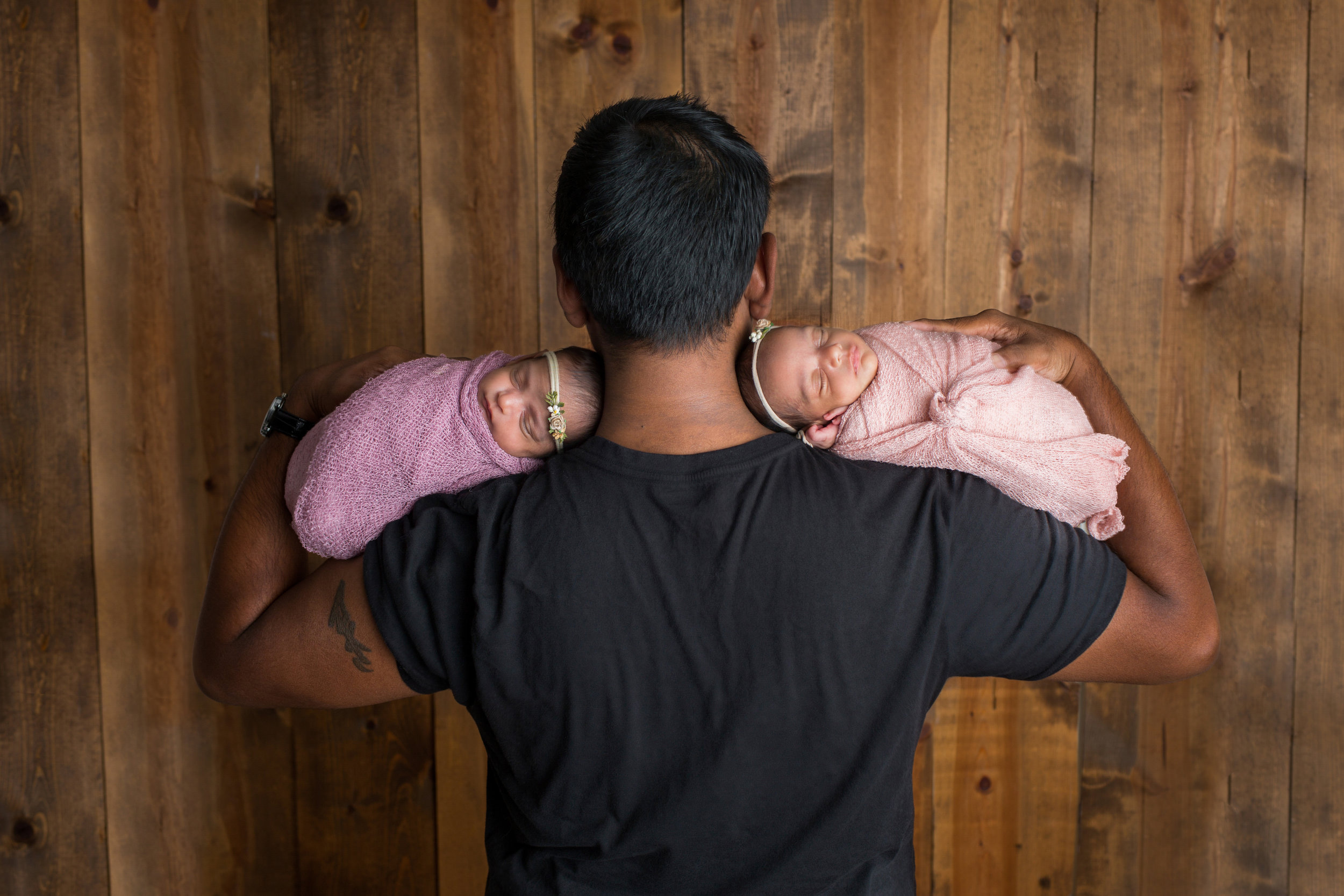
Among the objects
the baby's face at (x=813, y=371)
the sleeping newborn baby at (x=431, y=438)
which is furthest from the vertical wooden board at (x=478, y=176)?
the baby's face at (x=813, y=371)

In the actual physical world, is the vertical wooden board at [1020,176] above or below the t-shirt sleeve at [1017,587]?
above

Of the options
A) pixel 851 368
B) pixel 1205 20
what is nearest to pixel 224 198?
pixel 851 368

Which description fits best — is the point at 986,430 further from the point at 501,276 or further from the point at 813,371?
the point at 501,276

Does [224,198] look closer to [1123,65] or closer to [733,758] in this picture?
[733,758]

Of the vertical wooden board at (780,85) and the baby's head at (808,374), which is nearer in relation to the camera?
the baby's head at (808,374)

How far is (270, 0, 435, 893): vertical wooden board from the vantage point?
1546 millimetres

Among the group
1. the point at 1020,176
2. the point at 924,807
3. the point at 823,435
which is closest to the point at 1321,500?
the point at 1020,176

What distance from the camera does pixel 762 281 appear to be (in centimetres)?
87

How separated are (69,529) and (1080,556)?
1.75m

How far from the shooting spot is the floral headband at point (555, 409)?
84cm

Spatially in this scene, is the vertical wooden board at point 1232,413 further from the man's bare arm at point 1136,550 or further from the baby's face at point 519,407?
the baby's face at point 519,407

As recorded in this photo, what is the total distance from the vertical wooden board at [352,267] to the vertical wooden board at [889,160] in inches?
31.8

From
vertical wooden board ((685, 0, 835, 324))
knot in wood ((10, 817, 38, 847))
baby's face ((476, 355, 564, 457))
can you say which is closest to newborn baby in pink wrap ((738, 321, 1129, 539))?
baby's face ((476, 355, 564, 457))

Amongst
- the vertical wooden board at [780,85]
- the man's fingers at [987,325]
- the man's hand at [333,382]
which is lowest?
the man's hand at [333,382]
